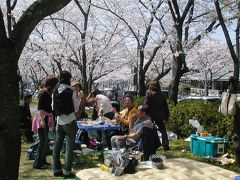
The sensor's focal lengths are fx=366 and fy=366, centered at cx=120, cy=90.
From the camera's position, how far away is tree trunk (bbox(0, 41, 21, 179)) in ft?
10.9

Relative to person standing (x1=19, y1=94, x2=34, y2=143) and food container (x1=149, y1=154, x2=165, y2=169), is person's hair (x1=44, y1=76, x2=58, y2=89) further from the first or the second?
person standing (x1=19, y1=94, x2=34, y2=143)

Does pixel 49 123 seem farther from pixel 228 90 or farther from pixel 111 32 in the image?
pixel 111 32

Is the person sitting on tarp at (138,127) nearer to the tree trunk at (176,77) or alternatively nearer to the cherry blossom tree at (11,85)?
the cherry blossom tree at (11,85)

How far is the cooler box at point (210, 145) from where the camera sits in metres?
7.34

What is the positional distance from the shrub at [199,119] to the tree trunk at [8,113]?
5462mm

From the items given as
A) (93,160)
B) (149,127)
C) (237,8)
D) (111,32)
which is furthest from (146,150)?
(111,32)

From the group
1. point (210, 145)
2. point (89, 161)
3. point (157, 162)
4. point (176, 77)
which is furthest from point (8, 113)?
point (176, 77)

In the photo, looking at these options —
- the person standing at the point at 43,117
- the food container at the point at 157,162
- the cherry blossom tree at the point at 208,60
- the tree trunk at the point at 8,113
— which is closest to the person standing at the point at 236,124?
the food container at the point at 157,162

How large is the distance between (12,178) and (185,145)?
6.04 meters

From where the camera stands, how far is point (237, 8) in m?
11.9

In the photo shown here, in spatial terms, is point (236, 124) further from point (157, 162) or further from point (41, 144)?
point (41, 144)

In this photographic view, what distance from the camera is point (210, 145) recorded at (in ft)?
24.3

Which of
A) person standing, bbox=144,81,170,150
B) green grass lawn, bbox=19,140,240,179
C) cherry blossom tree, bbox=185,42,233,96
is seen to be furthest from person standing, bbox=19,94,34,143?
cherry blossom tree, bbox=185,42,233,96

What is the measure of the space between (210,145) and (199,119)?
1.73m
